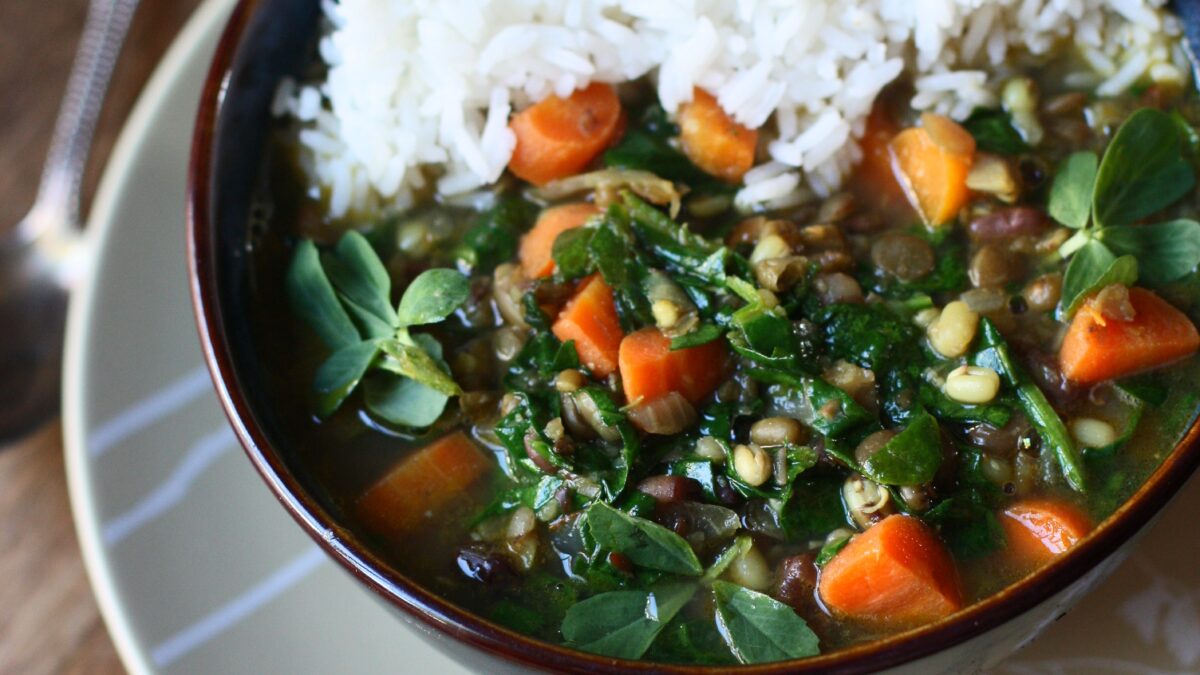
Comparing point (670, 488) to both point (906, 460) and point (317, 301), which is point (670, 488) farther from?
point (317, 301)

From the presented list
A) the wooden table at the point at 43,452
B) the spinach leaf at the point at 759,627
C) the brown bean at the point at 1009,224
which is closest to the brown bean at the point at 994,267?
the brown bean at the point at 1009,224

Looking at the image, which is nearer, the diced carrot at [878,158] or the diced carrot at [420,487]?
A: the diced carrot at [420,487]

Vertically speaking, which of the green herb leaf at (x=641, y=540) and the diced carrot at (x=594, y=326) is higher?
the diced carrot at (x=594, y=326)

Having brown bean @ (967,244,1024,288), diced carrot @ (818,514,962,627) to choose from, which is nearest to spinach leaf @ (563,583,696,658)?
diced carrot @ (818,514,962,627)

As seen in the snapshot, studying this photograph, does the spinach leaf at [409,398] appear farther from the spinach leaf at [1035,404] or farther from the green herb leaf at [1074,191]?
the green herb leaf at [1074,191]

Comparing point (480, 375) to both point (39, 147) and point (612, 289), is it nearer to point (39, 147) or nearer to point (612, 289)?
point (612, 289)

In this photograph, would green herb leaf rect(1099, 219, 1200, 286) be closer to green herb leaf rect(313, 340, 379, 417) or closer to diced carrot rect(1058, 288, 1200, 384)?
diced carrot rect(1058, 288, 1200, 384)
